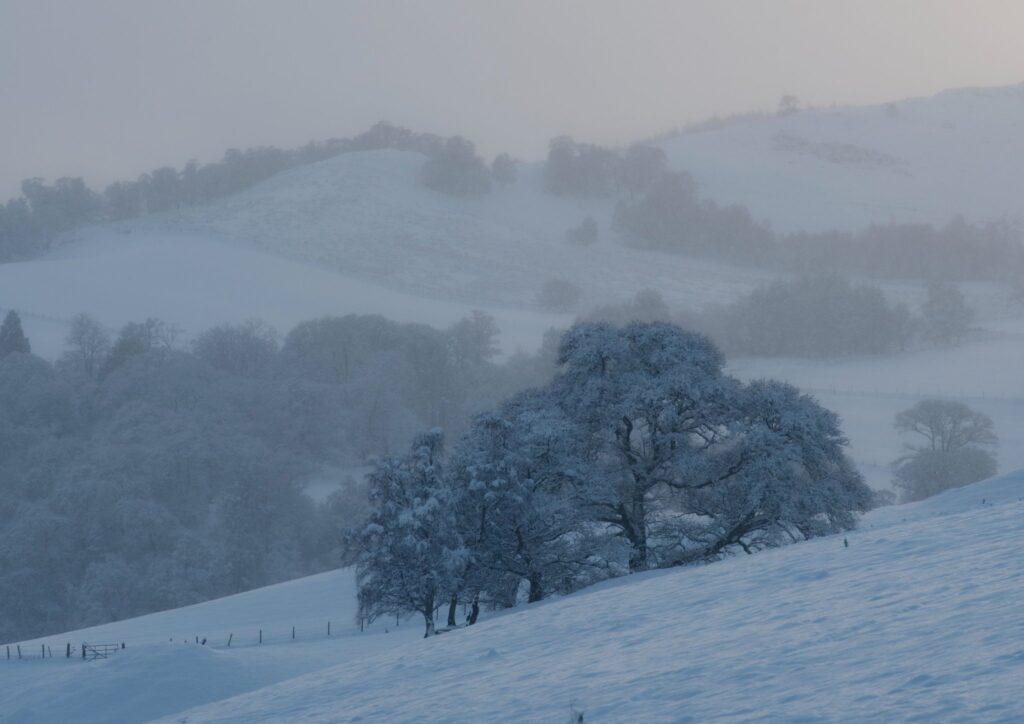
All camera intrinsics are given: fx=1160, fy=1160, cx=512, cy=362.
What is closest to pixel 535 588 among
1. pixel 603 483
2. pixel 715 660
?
pixel 603 483

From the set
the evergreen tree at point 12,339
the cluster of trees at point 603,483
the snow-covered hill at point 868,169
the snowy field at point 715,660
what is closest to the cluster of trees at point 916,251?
the snow-covered hill at point 868,169

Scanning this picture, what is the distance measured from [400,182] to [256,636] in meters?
138

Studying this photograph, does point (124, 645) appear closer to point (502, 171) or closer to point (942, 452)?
point (942, 452)

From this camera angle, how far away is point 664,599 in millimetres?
18766

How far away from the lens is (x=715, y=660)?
508 inches

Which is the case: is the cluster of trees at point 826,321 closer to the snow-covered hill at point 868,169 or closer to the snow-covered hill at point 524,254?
the snow-covered hill at point 524,254

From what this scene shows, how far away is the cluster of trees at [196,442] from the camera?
6619 cm

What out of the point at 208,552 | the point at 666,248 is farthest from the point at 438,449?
the point at 666,248

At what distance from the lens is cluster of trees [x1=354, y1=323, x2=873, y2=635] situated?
31438 mm

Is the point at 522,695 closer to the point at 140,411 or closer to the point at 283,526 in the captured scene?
the point at 283,526

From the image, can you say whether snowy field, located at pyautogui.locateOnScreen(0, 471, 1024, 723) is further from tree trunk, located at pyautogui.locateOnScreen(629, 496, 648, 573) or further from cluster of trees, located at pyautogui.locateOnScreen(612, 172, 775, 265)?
cluster of trees, located at pyautogui.locateOnScreen(612, 172, 775, 265)

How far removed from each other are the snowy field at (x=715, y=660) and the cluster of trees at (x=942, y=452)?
154 ft

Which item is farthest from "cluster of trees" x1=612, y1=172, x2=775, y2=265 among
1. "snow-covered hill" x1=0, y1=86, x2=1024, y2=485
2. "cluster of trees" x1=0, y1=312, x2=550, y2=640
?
"cluster of trees" x1=0, y1=312, x2=550, y2=640

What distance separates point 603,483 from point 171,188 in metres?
162
